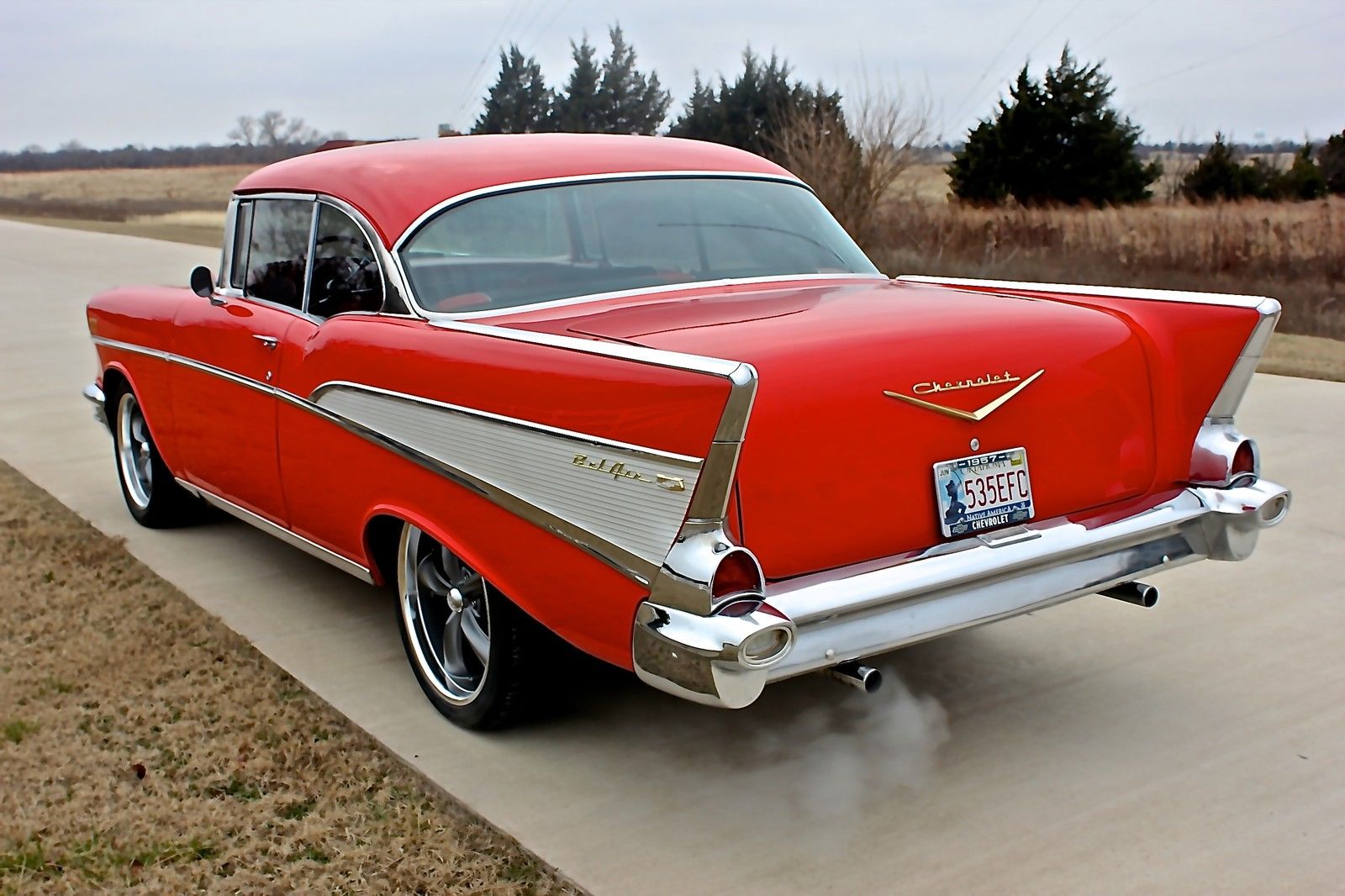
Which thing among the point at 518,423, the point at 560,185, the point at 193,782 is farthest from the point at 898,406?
the point at 193,782

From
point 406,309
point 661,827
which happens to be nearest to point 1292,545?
point 661,827

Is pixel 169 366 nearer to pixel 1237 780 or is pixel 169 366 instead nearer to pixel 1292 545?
pixel 1237 780

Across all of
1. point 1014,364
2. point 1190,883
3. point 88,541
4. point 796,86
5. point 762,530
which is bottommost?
point 1190,883

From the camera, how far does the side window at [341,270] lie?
4.10 metres

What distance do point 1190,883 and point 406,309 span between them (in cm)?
257

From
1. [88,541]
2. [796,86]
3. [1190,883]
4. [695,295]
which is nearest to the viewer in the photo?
[1190,883]

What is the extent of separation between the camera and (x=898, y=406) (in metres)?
3.06

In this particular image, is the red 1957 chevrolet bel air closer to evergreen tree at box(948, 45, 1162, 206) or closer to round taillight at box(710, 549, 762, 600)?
round taillight at box(710, 549, 762, 600)

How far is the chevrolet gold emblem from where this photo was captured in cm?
308

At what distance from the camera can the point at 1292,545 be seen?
16.9 feet

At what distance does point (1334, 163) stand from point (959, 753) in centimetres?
2745

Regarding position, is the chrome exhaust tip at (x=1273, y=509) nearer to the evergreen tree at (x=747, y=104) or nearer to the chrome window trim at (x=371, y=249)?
the chrome window trim at (x=371, y=249)

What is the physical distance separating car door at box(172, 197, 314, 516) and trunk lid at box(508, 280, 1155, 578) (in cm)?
127

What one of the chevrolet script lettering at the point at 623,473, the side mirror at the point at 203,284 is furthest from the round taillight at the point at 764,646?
the side mirror at the point at 203,284
